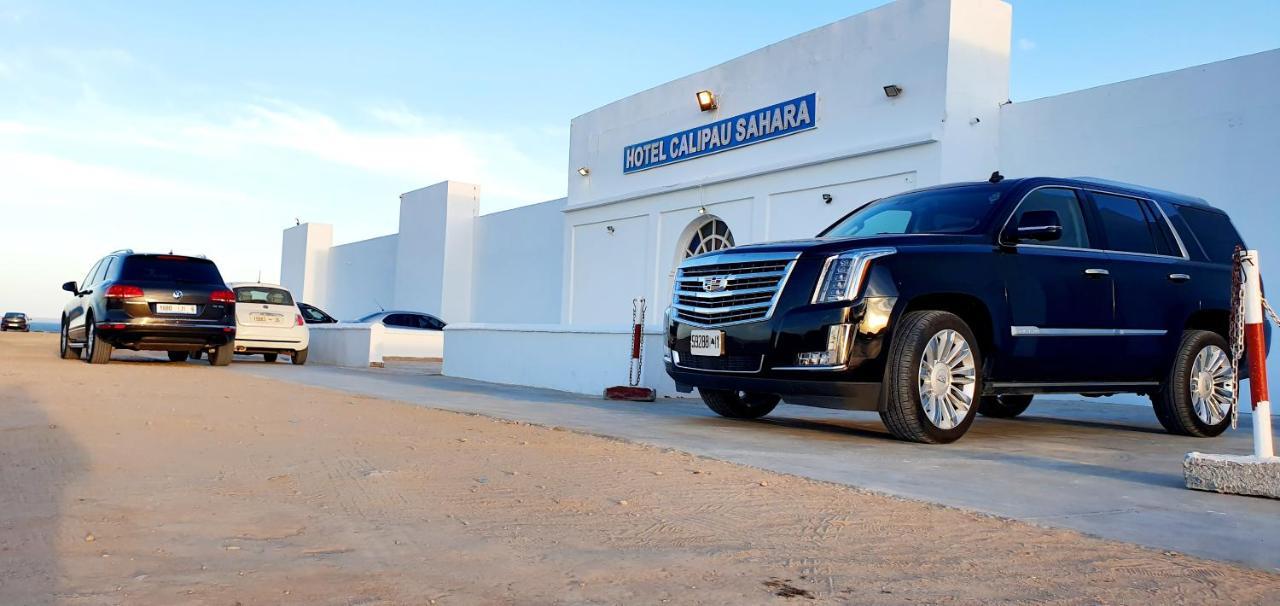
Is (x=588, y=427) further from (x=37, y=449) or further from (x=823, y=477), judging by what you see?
(x=37, y=449)

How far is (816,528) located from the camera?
4.02 meters

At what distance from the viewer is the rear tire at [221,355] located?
15742 millimetres

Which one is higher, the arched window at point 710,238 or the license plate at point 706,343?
the arched window at point 710,238

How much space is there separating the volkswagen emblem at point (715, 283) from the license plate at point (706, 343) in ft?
1.03

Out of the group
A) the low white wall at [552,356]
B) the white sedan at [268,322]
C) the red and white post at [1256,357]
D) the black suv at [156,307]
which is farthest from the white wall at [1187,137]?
the white sedan at [268,322]

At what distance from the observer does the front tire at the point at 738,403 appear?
8617 mm

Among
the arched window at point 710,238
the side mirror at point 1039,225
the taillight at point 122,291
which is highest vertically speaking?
the arched window at point 710,238

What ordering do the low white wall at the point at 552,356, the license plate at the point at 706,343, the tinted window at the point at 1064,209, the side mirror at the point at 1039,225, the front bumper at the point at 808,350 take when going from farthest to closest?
the low white wall at the point at 552,356, the tinted window at the point at 1064,209, the license plate at the point at 706,343, the side mirror at the point at 1039,225, the front bumper at the point at 808,350

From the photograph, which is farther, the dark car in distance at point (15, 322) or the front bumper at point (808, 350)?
the dark car in distance at point (15, 322)

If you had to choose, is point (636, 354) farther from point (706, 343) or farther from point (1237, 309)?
point (1237, 309)

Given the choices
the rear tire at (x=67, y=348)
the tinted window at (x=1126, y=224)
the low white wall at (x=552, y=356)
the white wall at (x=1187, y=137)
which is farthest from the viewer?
the rear tire at (x=67, y=348)

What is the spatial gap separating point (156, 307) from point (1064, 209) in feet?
39.2

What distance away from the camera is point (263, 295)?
18297mm

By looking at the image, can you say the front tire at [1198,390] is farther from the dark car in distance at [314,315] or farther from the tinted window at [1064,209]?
the dark car in distance at [314,315]
